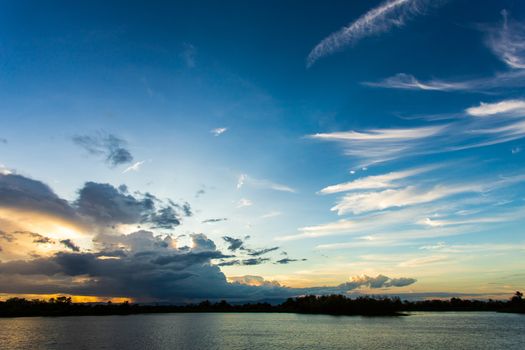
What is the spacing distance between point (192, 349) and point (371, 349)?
4527 cm

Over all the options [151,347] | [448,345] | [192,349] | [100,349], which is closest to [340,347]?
[448,345]

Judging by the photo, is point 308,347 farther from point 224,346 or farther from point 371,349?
point 224,346

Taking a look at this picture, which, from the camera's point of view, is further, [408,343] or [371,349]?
[408,343]

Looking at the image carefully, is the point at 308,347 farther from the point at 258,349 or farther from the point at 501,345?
the point at 501,345

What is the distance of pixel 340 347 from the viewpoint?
95.8 metres

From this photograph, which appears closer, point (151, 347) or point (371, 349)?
point (371, 349)

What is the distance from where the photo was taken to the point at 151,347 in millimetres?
100500

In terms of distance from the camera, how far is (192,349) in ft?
311

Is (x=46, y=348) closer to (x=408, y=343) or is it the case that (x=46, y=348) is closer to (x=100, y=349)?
(x=100, y=349)

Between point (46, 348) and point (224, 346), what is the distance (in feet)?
157

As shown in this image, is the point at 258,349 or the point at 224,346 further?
the point at 224,346

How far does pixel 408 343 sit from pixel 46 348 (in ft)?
326

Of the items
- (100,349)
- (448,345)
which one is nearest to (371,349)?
(448,345)

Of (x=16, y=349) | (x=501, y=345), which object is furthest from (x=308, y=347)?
(x=16, y=349)
